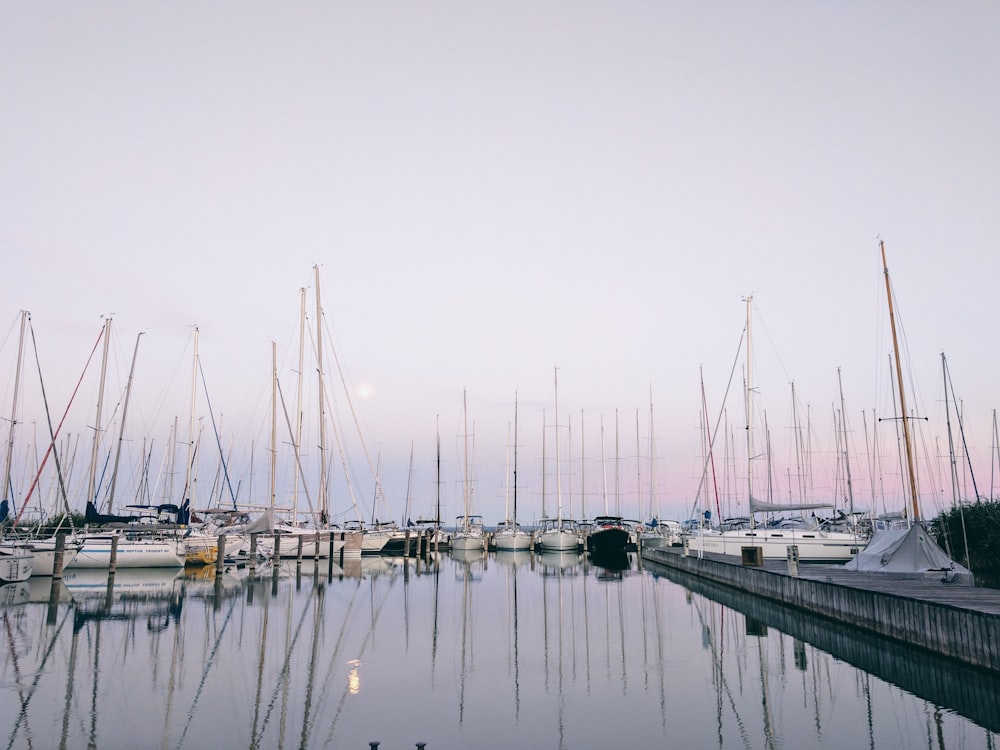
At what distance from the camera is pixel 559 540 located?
239 ft

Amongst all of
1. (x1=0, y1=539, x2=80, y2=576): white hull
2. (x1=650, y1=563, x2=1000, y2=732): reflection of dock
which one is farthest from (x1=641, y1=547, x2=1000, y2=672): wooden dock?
(x1=0, y1=539, x2=80, y2=576): white hull

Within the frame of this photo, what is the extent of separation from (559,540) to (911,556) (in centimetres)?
4915

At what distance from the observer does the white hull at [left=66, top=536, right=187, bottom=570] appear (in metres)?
43.4

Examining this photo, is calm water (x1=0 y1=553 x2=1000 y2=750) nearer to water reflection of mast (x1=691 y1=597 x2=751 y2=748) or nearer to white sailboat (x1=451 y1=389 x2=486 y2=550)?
water reflection of mast (x1=691 y1=597 x2=751 y2=748)

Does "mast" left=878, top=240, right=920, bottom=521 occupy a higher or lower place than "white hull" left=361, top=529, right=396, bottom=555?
higher

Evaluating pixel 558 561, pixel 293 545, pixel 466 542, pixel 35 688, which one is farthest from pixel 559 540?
pixel 35 688

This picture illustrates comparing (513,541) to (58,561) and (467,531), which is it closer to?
(467,531)

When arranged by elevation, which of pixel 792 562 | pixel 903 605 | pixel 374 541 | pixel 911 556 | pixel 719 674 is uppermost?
pixel 911 556

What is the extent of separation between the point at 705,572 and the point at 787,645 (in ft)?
71.7

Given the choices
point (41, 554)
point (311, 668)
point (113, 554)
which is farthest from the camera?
point (41, 554)

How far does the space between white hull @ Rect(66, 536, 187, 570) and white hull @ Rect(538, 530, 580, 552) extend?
127 feet

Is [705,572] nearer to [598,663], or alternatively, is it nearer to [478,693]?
[598,663]

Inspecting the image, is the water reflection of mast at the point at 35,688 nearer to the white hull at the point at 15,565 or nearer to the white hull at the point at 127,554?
the white hull at the point at 15,565

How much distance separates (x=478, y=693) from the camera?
53.1 ft
